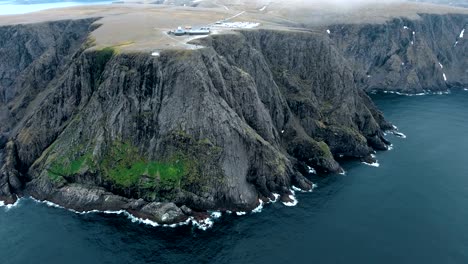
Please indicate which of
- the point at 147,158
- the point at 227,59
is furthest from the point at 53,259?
the point at 227,59

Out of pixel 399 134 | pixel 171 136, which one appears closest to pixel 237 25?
pixel 171 136

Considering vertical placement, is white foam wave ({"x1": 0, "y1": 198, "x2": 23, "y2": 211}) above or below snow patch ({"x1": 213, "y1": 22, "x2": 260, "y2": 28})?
below

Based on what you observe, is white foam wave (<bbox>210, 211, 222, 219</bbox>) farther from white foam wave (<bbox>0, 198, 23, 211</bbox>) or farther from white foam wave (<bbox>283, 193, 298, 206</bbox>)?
white foam wave (<bbox>0, 198, 23, 211</bbox>)

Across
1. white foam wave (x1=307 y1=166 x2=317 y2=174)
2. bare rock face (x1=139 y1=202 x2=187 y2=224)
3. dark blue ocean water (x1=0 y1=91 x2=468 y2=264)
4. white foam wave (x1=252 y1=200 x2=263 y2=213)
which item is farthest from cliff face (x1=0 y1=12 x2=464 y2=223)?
dark blue ocean water (x1=0 y1=91 x2=468 y2=264)

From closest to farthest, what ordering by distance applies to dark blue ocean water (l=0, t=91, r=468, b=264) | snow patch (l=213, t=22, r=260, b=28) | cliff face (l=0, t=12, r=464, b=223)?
dark blue ocean water (l=0, t=91, r=468, b=264) < cliff face (l=0, t=12, r=464, b=223) < snow patch (l=213, t=22, r=260, b=28)

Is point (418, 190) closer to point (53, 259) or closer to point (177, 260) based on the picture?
point (177, 260)

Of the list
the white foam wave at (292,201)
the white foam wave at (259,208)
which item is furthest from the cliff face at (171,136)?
the white foam wave at (292,201)

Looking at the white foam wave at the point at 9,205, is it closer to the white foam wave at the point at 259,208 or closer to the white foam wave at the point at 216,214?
the white foam wave at the point at 216,214

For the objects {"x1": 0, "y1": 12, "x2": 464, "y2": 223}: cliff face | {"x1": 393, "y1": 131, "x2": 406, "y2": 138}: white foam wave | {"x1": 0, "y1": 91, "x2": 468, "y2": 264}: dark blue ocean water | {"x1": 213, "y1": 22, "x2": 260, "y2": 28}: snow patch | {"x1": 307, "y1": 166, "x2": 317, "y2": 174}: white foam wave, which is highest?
{"x1": 213, "y1": 22, "x2": 260, "y2": 28}: snow patch
